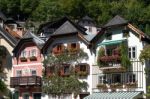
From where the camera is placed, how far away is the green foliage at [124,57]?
53.9 metres

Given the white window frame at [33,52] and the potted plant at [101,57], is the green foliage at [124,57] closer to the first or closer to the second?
the potted plant at [101,57]

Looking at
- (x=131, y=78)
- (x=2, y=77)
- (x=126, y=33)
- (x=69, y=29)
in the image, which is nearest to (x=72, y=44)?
(x=69, y=29)

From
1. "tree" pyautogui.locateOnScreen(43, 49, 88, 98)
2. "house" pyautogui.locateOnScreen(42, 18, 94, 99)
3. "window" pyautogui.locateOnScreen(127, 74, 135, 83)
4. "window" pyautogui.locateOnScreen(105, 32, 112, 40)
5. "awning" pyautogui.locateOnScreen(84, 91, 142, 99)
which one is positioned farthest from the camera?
"tree" pyautogui.locateOnScreen(43, 49, 88, 98)

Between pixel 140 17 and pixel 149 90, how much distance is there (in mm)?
41015

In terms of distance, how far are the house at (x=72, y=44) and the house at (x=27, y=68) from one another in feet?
6.59

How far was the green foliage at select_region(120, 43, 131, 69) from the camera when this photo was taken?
53.9 meters

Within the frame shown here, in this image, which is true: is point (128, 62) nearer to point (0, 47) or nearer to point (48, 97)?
point (48, 97)

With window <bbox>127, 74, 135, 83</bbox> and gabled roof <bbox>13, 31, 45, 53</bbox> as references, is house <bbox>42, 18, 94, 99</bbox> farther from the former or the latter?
window <bbox>127, 74, 135, 83</bbox>

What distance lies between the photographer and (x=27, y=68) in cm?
6425

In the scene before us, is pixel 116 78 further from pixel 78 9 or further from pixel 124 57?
pixel 78 9

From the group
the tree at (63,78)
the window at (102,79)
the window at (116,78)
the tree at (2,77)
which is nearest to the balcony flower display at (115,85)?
the window at (116,78)

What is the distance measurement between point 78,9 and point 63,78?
49.1 metres

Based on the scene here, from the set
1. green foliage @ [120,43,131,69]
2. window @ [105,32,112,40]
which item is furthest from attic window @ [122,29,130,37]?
window @ [105,32,112,40]

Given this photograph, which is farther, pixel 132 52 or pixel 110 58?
pixel 110 58
